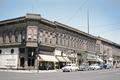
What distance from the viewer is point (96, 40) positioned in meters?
80.6

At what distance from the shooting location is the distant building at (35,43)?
4831 cm

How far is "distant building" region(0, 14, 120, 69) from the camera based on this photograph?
48.3m

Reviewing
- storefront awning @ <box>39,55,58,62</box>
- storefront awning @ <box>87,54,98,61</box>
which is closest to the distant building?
storefront awning @ <box>39,55,58,62</box>

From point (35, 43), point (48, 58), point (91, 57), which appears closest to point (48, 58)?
point (48, 58)

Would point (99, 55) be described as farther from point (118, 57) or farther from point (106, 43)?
point (118, 57)

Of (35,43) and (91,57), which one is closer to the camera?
(35,43)

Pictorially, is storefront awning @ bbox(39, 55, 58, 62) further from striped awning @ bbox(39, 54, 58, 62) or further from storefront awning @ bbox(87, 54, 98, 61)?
storefront awning @ bbox(87, 54, 98, 61)

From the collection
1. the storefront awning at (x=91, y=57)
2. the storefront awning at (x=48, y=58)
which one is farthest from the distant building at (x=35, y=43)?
the storefront awning at (x=91, y=57)

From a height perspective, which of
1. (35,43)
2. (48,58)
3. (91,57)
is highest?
(35,43)

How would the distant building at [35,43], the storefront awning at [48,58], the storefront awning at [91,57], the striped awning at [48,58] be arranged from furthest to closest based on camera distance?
the storefront awning at [91,57], the storefront awning at [48,58], the striped awning at [48,58], the distant building at [35,43]

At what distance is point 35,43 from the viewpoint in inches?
1902

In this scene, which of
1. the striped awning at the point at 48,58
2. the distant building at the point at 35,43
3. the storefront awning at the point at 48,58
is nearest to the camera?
the distant building at the point at 35,43

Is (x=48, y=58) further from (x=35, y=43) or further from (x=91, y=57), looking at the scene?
(x=91, y=57)

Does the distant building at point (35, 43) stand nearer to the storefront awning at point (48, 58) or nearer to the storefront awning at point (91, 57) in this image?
the storefront awning at point (48, 58)
